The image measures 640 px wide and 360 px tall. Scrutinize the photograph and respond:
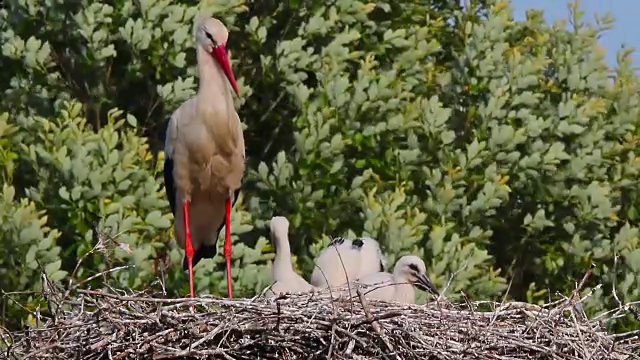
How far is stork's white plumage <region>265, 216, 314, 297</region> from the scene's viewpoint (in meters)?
8.06

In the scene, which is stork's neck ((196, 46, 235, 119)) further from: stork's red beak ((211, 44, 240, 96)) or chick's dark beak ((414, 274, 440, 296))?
chick's dark beak ((414, 274, 440, 296))

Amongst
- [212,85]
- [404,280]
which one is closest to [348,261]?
[404,280]

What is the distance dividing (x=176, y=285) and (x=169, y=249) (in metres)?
0.28

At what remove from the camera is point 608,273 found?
988 centimetres

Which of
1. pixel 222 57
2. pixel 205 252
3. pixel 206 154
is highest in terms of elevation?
pixel 222 57

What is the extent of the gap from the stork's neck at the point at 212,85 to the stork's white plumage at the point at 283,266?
2.29 ft

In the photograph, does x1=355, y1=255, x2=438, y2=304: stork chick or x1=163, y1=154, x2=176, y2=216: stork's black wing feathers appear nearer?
x1=355, y1=255, x2=438, y2=304: stork chick

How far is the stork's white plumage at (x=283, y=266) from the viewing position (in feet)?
26.5

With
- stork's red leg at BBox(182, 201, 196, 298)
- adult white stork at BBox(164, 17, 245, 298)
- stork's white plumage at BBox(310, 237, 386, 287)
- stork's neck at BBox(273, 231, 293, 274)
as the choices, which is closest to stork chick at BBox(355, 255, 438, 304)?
stork's white plumage at BBox(310, 237, 386, 287)

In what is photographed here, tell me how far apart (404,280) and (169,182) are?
1.26 m

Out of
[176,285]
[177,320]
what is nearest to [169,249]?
[176,285]

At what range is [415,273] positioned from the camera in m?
8.16

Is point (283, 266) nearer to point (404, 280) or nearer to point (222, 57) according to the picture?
point (404, 280)

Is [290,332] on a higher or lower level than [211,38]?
lower
